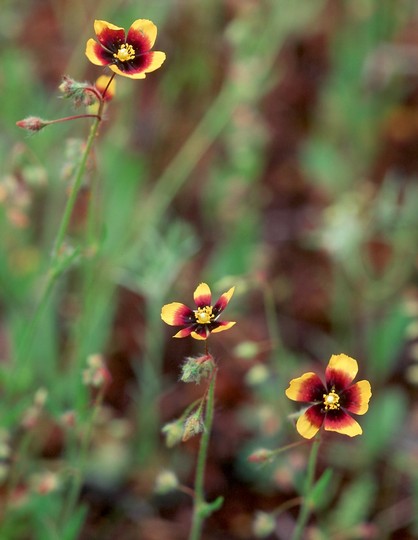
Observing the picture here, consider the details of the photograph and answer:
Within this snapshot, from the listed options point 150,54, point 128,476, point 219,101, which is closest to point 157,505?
point 128,476

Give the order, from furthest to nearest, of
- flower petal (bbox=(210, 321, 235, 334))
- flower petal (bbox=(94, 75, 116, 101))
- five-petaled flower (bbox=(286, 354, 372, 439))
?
flower petal (bbox=(94, 75, 116, 101)) < five-petaled flower (bbox=(286, 354, 372, 439)) < flower petal (bbox=(210, 321, 235, 334))

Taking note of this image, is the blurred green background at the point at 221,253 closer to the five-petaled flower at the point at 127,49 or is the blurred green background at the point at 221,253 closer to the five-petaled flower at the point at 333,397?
the five-petaled flower at the point at 127,49

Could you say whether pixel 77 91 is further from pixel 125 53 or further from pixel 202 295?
pixel 202 295

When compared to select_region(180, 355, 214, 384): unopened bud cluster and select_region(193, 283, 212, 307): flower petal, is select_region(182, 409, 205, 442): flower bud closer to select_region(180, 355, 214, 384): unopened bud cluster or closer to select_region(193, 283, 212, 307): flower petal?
select_region(180, 355, 214, 384): unopened bud cluster

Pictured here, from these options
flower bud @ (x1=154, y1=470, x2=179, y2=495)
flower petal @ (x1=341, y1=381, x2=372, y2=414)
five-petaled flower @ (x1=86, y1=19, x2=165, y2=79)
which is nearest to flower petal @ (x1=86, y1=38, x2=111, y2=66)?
five-petaled flower @ (x1=86, y1=19, x2=165, y2=79)

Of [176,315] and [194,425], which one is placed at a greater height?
[176,315]

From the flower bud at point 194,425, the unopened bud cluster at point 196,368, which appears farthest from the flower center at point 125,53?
the flower bud at point 194,425

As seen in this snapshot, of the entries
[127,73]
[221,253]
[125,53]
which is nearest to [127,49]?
[125,53]
